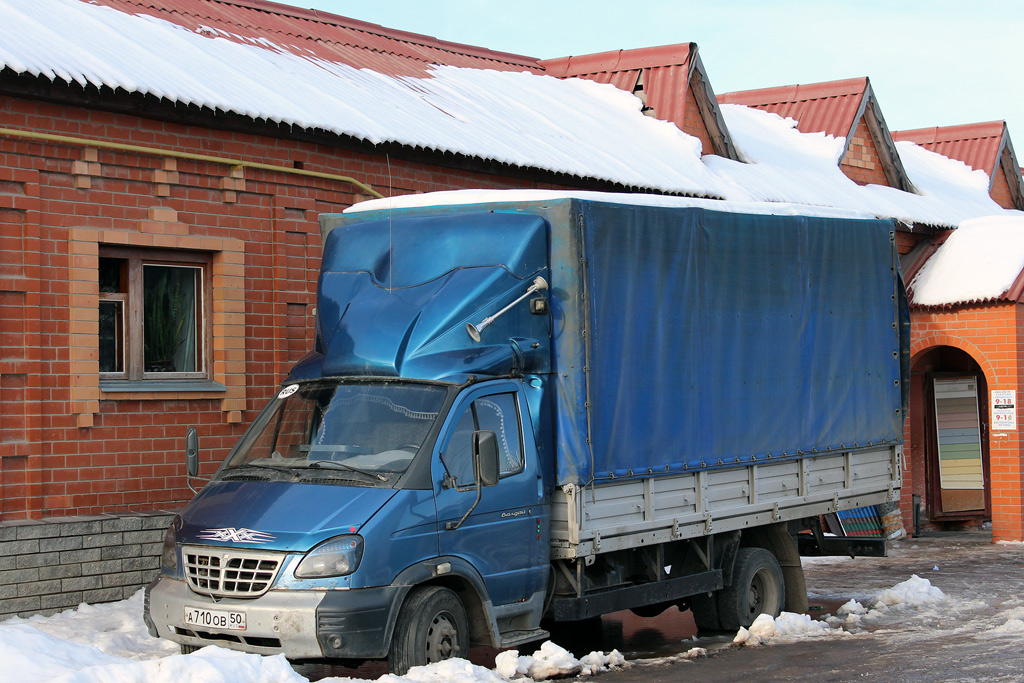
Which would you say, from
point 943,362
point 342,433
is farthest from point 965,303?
point 342,433

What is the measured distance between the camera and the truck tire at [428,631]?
23.7 feet

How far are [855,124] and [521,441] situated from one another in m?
15.6

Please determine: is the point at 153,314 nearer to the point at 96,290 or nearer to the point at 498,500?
the point at 96,290

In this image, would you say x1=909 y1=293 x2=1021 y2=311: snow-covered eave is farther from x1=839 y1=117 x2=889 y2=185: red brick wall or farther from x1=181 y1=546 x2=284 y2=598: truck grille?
x1=181 y1=546 x2=284 y2=598: truck grille

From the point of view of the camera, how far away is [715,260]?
976 cm

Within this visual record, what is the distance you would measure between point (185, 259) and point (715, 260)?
4.65 metres

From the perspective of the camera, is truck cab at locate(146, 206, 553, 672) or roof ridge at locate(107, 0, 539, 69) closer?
truck cab at locate(146, 206, 553, 672)

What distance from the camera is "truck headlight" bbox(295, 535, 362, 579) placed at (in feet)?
22.8

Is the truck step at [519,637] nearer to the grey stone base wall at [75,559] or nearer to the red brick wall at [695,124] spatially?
the grey stone base wall at [75,559]

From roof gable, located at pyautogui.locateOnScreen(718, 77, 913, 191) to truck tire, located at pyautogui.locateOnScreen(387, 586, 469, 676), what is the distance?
1582 centimetres

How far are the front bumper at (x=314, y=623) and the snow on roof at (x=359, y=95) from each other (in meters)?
4.72

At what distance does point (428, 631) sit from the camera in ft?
24.2

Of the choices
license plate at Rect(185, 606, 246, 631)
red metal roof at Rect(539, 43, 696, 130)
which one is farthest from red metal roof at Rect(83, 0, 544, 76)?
license plate at Rect(185, 606, 246, 631)

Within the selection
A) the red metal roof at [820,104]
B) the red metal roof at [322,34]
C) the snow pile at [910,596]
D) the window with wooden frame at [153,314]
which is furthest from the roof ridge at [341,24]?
the snow pile at [910,596]
